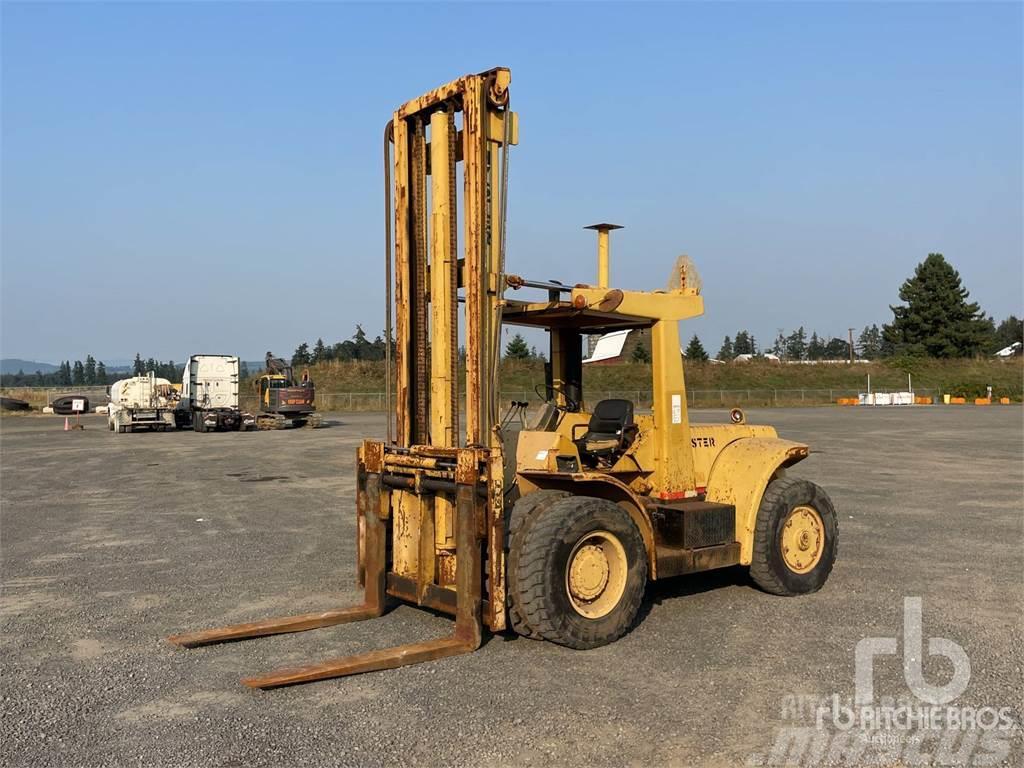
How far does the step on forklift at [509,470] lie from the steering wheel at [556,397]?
2 centimetres

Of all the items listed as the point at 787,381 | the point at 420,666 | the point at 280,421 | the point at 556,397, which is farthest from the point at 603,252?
the point at 787,381

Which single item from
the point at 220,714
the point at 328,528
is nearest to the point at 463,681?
the point at 220,714

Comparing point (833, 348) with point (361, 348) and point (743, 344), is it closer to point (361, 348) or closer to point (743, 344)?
point (743, 344)

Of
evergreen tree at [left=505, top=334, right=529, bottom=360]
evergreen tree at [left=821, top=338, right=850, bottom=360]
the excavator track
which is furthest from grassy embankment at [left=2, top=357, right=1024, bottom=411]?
evergreen tree at [left=821, top=338, right=850, bottom=360]

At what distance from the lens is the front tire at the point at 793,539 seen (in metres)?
7.86

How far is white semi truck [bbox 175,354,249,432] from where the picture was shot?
124 ft

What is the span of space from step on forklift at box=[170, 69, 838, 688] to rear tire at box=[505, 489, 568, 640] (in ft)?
0.05

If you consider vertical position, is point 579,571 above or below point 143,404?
below

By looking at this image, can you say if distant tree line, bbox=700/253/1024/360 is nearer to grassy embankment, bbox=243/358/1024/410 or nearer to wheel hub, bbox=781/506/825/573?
grassy embankment, bbox=243/358/1024/410

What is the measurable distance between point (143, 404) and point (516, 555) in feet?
120

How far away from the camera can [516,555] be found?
20.5 ft

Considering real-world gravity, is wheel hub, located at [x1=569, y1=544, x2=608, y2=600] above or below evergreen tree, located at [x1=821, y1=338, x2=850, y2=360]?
below

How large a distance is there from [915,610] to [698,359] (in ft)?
237

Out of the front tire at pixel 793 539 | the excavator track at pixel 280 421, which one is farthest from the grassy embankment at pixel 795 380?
the front tire at pixel 793 539
